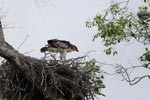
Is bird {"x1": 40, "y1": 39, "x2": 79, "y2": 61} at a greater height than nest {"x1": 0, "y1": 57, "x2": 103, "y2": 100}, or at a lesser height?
greater

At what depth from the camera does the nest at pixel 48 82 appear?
9.23 m

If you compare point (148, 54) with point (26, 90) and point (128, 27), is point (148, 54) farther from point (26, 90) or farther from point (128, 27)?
point (26, 90)

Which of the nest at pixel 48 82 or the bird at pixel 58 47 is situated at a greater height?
the bird at pixel 58 47

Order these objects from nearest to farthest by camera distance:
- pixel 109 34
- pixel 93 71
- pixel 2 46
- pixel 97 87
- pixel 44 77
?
pixel 2 46, pixel 44 77, pixel 97 87, pixel 93 71, pixel 109 34

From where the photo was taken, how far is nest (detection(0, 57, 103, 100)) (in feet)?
30.3

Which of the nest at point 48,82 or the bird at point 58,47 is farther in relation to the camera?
the bird at point 58,47

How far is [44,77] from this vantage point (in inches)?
359

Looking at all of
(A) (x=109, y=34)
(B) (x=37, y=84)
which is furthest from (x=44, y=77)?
(A) (x=109, y=34)

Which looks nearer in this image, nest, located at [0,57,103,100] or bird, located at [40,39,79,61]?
nest, located at [0,57,103,100]

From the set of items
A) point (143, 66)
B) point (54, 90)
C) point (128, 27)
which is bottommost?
point (54, 90)

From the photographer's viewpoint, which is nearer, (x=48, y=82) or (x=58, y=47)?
(x=48, y=82)

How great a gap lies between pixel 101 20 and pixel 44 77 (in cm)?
500

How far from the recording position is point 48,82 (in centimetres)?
934

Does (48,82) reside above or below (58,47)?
below
